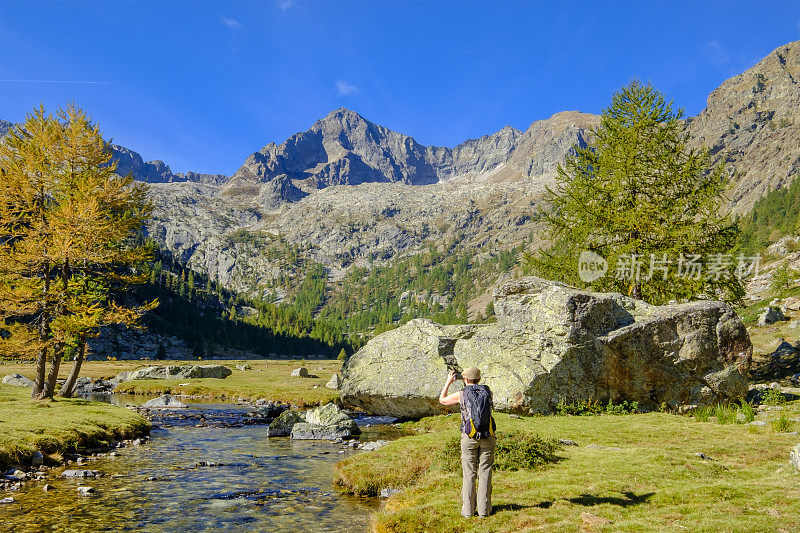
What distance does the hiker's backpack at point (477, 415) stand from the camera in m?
10.2

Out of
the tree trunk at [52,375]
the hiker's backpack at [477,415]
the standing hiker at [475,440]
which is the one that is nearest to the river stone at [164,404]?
the tree trunk at [52,375]

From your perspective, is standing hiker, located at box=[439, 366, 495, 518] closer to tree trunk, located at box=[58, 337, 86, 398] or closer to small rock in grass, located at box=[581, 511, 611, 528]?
small rock in grass, located at box=[581, 511, 611, 528]

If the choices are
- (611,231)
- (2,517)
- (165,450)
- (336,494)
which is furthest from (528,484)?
(611,231)

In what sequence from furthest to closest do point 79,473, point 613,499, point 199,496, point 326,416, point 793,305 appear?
1. point 793,305
2. point 326,416
3. point 79,473
4. point 199,496
5. point 613,499

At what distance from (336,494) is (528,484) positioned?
656 centimetres

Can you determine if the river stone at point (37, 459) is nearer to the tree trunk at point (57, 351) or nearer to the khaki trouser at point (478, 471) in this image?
the tree trunk at point (57, 351)

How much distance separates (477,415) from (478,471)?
148cm

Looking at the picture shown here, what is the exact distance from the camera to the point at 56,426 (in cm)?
2167

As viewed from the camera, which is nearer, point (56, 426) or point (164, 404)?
point (56, 426)

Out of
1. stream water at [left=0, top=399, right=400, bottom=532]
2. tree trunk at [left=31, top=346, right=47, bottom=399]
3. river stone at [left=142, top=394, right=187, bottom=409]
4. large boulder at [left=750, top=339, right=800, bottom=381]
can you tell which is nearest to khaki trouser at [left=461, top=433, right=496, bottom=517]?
stream water at [left=0, top=399, right=400, bottom=532]

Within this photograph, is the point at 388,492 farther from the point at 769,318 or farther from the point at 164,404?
the point at 769,318

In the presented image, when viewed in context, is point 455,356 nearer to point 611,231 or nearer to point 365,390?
point 365,390

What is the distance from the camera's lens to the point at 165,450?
74.8 feet

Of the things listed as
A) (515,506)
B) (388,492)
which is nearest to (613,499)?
(515,506)
